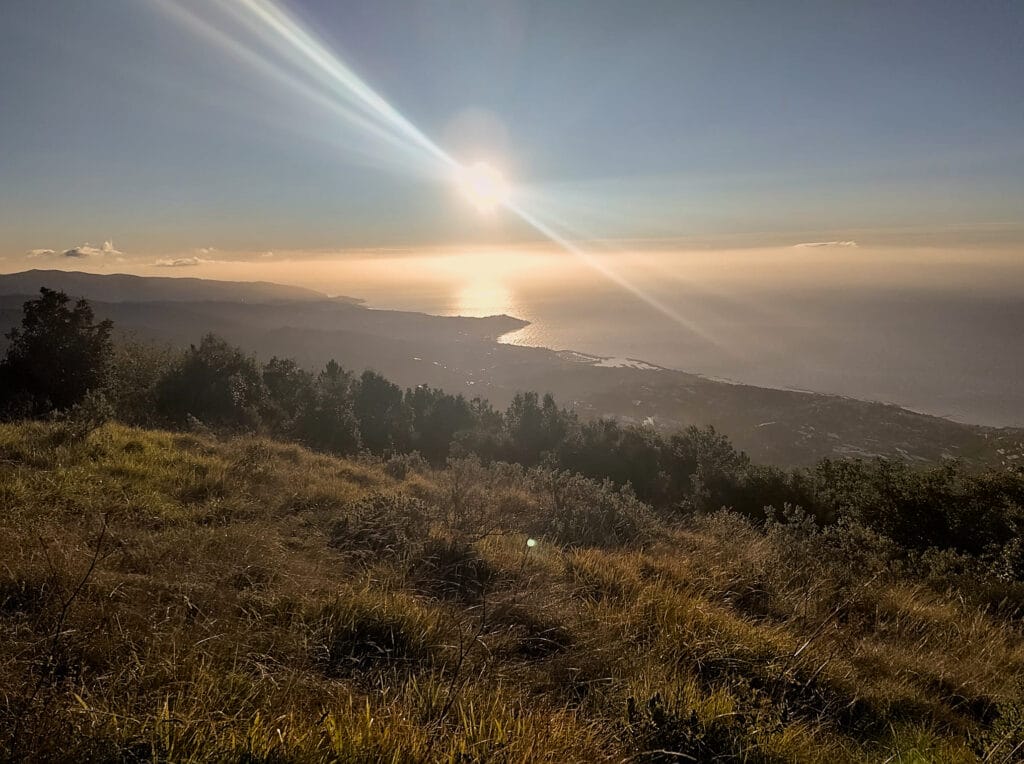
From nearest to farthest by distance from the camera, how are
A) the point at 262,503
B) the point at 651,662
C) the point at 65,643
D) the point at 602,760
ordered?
the point at 602,760 < the point at 65,643 < the point at 651,662 < the point at 262,503

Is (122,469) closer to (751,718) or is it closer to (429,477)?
(429,477)

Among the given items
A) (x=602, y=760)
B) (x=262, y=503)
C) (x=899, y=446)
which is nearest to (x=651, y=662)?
(x=602, y=760)

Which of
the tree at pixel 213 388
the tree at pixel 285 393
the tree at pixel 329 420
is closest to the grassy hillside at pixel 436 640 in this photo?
the tree at pixel 213 388

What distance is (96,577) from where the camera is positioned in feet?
9.09

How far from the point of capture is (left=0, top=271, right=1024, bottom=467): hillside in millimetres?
46062

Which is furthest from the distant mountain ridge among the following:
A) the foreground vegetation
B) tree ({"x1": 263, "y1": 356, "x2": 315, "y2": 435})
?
the foreground vegetation

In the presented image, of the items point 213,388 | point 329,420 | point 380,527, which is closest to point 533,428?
point 329,420

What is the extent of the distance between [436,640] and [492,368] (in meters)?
65.9

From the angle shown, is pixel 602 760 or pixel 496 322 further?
pixel 496 322

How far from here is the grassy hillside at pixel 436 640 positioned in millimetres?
1842

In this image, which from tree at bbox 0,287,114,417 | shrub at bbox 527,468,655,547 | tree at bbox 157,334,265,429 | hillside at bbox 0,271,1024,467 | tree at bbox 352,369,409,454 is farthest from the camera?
hillside at bbox 0,271,1024,467

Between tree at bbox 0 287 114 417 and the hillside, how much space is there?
21.3 m

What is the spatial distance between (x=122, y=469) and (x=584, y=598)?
5.08 m

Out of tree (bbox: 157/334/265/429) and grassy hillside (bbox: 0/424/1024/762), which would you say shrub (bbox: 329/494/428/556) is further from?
tree (bbox: 157/334/265/429)
